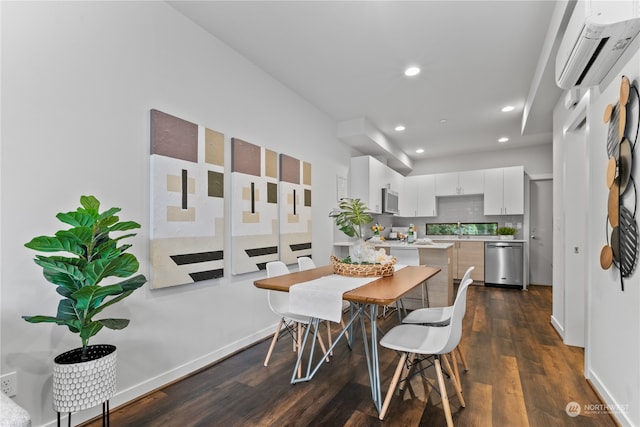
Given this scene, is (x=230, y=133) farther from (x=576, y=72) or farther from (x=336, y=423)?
(x=576, y=72)

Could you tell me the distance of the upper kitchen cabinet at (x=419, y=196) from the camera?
22.5ft

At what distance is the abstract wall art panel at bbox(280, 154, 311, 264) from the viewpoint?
3.48 metres

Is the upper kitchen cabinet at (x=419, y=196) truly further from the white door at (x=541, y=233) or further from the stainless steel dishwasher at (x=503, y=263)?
the white door at (x=541, y=233)

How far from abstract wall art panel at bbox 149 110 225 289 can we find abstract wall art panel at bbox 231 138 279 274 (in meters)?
0.17

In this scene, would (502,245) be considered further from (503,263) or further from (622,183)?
(622,183)

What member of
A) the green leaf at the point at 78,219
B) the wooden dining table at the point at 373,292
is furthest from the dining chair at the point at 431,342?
the green leaf at the point at 78,219

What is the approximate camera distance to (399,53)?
2.92 m

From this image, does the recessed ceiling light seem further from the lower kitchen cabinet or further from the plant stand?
the lower kitchen cabinet

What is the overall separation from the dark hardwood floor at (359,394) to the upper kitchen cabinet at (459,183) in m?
3.96

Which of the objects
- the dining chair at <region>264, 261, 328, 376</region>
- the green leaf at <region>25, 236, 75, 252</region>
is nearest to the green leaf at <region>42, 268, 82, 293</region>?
the green leaf at <region>25, 236, 75, 252</region>

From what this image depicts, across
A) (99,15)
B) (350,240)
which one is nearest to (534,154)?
(350,240)

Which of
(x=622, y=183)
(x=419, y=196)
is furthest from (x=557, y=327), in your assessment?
(x=419, y=196)

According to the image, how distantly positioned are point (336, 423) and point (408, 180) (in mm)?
5956

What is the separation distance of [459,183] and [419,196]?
854mm
